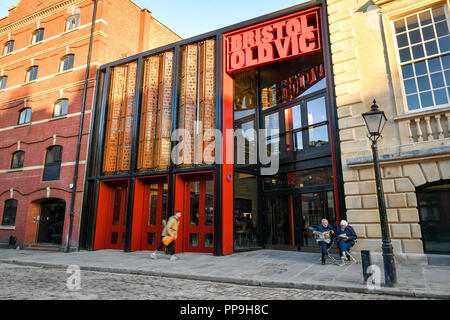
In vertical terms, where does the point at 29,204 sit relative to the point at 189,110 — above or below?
below

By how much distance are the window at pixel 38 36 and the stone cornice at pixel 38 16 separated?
2.51ft

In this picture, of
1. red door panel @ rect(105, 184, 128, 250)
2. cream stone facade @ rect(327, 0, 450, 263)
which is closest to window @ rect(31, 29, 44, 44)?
red door panel @ rect(105, 184, 128, 250)

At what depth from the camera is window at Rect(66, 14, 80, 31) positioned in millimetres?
17322

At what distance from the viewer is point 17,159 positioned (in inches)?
680

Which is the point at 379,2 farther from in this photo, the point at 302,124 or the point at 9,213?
the point at 9,213

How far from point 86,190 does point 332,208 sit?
11.2 metres

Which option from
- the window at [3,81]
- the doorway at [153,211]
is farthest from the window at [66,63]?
the doorway at [153,211]

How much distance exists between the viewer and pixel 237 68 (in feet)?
39.2

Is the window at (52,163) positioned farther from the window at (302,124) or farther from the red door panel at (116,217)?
the window at (302,124)

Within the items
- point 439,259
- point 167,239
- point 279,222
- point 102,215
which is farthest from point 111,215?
point 439,259
